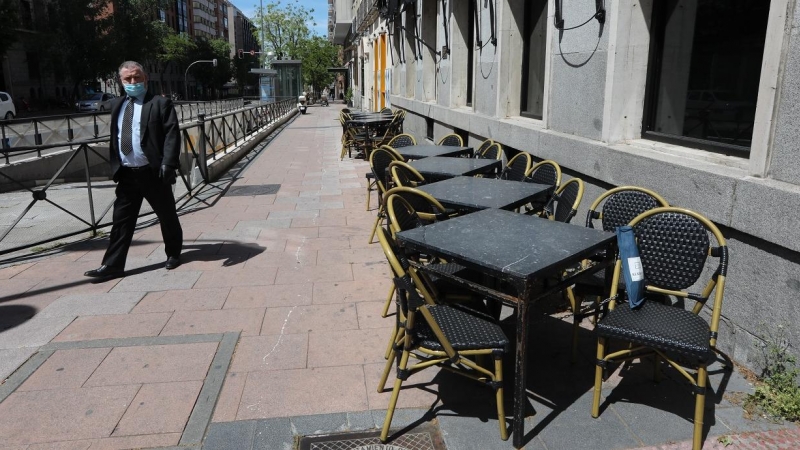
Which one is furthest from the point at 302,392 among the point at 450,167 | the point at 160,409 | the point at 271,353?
the point at 450,167

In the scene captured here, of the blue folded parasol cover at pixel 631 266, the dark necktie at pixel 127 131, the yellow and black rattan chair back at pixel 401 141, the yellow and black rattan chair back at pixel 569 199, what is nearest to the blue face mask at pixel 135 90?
the dark necktie at pixel 127 131

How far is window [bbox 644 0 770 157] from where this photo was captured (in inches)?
145

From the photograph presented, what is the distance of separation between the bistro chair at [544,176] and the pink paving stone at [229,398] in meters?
2.57

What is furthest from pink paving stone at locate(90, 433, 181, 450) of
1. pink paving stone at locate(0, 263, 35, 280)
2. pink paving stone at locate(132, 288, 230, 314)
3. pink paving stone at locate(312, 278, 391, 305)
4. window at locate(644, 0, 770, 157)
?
window at locate(644, 0, 770, 157)

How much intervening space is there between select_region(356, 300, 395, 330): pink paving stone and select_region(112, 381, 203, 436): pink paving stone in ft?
4.10

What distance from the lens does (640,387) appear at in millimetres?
3285

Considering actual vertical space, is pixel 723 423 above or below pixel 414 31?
below

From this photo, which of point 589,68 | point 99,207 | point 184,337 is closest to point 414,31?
point 99,207

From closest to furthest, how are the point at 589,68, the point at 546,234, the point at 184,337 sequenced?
the point at 546,234 → the point at 184,337 → the point at 589,68

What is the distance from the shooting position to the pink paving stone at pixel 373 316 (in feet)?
13.6

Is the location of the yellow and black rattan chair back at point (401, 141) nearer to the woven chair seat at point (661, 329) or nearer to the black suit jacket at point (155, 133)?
the black suit jacket at point (155, 133)

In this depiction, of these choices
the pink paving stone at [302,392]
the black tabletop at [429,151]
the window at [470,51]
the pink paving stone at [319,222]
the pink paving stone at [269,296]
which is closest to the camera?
the pink paving stone at [302,392]

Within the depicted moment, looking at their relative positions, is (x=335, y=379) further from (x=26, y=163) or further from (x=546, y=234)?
(x=26, y=163)

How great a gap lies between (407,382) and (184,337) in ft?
5.38
